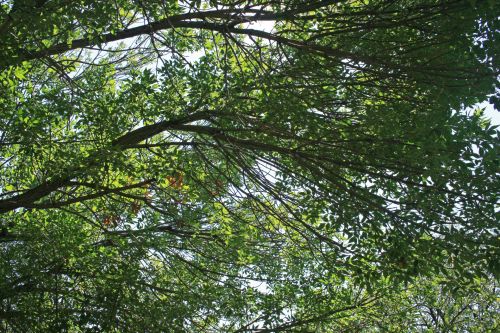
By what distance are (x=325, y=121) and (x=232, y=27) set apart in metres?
1.46

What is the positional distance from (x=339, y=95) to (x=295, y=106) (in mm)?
1035

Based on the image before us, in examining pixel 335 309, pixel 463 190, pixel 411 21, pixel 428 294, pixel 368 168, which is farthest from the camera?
pixel 428 294

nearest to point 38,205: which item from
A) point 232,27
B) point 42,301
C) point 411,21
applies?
point 42,301

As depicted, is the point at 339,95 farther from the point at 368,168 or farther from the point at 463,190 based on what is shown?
the point at 463,190

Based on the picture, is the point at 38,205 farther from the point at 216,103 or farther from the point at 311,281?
the point at 311,281

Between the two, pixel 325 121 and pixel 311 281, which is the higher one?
pixel 325 121

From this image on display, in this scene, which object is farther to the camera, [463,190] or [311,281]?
[311,281]

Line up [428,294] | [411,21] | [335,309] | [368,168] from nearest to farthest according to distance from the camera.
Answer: [411,21] → [368,168] → [335,309] → [428,294]

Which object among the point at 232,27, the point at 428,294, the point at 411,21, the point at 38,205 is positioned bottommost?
the point at 428,294

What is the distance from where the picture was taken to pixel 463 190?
4.67 metres

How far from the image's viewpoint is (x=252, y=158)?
6.16 metres

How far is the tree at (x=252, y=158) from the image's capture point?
4695 millimetres

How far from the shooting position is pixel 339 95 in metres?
6.27

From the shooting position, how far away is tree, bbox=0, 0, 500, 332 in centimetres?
470
